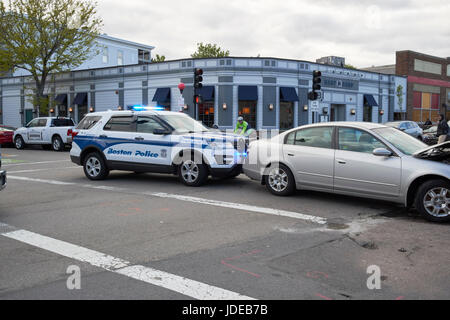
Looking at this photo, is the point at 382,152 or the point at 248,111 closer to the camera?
the point at 382,152

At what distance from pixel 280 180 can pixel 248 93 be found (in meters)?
21.5

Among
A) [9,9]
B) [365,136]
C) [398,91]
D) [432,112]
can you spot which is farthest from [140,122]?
[432,112]

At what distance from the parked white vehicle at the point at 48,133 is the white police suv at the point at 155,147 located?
10732 mm

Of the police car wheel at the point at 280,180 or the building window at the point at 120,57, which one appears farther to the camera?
the building window at the point at 120,57

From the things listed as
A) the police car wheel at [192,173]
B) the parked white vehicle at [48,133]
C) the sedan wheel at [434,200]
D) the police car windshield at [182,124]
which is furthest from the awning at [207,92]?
the sedan wheel at [434,200]

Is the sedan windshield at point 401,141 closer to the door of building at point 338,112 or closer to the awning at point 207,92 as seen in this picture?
the awning at point 207,92

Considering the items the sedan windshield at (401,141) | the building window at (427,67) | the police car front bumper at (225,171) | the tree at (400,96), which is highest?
the building window at (427,67)

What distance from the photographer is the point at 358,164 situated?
722 cm

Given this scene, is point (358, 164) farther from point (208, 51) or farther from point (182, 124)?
point (208, 51)

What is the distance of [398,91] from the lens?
40750mm

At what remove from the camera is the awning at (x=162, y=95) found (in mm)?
31273

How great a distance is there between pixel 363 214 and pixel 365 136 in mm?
1433

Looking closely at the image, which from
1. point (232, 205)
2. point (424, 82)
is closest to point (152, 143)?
point (232, 205)

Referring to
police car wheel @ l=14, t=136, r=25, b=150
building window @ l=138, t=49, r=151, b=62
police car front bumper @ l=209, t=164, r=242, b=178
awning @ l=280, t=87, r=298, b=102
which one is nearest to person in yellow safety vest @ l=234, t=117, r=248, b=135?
police car front bumper @ l=209, t=164, r=242, b=178
